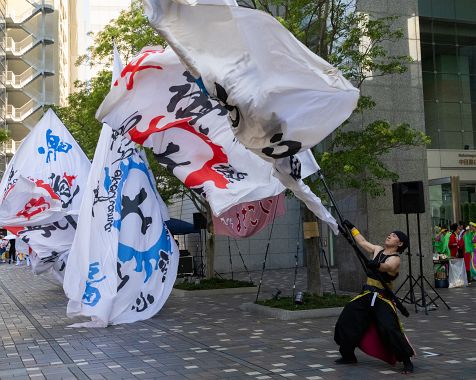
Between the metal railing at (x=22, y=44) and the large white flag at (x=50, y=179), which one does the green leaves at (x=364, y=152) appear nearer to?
the large white flag at (x=50, y=179)

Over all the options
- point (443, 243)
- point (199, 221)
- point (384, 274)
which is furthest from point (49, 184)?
point (443, 243)

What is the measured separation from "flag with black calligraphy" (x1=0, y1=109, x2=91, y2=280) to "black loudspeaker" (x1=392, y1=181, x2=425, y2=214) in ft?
25.0

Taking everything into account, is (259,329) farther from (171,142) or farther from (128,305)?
(171,142)

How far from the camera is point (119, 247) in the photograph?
13156 mm

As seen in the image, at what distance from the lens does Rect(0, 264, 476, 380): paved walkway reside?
814cm

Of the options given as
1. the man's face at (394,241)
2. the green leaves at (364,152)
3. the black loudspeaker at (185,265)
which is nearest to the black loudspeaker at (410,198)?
the green leaves at (364,152)

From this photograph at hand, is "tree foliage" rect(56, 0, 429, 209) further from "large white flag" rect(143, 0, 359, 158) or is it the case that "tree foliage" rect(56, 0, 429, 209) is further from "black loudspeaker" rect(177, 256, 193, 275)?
"black loudspeaker" rect(177, 256, 193, 275)

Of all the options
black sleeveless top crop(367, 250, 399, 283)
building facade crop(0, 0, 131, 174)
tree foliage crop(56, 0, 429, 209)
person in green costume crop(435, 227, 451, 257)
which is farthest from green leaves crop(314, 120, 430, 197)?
building facade crop(0, 0, 131, 174)

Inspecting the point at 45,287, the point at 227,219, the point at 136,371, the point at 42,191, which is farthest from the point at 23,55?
the point at 136,371

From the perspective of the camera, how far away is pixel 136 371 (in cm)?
835

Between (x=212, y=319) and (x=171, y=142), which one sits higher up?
(x=171, y=142)

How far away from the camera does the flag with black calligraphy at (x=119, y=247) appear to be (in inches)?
502

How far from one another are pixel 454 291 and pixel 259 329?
25.6 feet

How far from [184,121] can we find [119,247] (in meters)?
3.11
